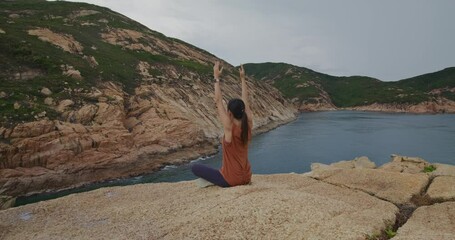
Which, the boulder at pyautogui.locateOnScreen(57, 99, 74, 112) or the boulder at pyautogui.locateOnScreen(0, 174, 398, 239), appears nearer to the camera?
the boulder at pyautogui.locateOnScreen(0, 174, 398, 239)

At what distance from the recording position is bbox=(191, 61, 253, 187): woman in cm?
1093

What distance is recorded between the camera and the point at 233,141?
11.5 meters

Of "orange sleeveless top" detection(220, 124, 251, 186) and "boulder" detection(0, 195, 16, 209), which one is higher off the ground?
"orange sleeveless top" detection(220, 124, 251, 186)

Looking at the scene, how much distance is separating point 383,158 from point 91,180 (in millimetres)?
35620

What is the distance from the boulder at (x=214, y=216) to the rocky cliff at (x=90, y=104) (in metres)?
Result: 22.5

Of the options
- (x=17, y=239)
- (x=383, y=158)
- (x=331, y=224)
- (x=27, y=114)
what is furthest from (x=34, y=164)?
(x=383, y=158)

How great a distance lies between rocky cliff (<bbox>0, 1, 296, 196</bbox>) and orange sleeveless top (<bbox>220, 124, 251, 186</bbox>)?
27076mm

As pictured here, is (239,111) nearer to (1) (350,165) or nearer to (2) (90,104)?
(1) (350,165)

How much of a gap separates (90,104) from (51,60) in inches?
476

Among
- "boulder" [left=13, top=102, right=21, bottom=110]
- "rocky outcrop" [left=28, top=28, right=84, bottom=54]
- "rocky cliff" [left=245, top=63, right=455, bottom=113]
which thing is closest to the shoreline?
"boulder" [left=13, top=102, right=21, bottom=110]

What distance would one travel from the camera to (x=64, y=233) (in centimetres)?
1180

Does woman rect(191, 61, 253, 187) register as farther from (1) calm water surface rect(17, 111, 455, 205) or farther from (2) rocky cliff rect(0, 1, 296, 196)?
(2) rocky cliff rect(0, 1, 296, 196)

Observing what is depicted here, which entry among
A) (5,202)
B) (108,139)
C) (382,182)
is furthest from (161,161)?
(382,182)

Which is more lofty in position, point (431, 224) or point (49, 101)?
point (49, 101)
